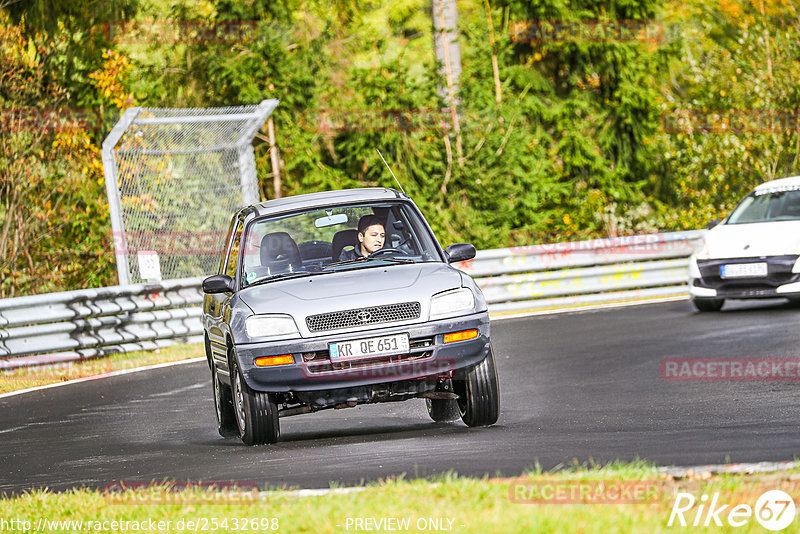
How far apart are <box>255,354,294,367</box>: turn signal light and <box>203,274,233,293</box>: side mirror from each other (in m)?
1.04

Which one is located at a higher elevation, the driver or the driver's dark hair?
the driver's dark hair

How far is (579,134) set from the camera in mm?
27156

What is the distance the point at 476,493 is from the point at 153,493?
6.32 feet

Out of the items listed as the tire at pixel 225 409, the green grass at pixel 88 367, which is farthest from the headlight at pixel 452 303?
the green grass at pixel 88 367

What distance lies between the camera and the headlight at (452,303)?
8.45 m

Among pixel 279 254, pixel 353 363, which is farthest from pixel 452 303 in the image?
pixel 279 254

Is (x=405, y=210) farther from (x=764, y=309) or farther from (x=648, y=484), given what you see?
(x=764, y=309)

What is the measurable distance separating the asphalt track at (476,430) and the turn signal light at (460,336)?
64 centimetres

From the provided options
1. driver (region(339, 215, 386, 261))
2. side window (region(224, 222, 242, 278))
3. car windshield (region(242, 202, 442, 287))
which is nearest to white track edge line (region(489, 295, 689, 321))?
side window (region(224, 222, 242, 278))

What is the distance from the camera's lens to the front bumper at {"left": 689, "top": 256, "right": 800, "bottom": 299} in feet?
52.4

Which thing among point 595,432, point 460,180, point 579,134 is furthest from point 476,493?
point 579,134

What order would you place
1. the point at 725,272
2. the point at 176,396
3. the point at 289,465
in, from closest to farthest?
the point at 289,465 → the point at 176,396 → the point at 725,272

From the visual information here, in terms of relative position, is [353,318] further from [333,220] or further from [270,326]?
[333,220]

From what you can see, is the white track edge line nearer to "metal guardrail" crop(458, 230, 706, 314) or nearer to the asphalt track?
"metal guardrail" crop(458, 230, 706, 314)
